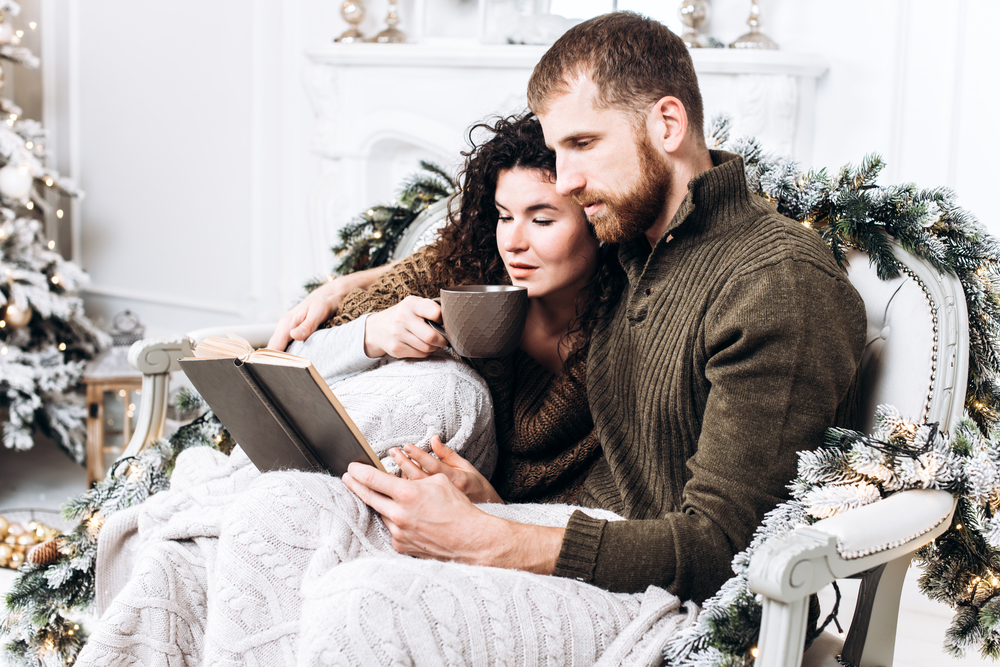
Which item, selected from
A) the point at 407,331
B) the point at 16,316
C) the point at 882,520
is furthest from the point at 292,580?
the point at 16,316

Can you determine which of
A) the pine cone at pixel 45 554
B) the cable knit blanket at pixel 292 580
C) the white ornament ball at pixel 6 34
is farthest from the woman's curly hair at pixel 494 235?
the white ornament ball at pixel 6 34

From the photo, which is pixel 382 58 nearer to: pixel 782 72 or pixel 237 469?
pixel 782 72

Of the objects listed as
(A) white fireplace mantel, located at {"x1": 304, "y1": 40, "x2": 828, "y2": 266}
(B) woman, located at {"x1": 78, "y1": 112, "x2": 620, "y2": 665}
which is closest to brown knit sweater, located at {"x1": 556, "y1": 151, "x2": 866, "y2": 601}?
(B) woman, located at {"x1": 78, "y1": 112, "x2": 620, "y2": 665}

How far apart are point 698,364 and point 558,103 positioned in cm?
40

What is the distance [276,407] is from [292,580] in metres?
0.21

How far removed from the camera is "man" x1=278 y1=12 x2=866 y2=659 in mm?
906

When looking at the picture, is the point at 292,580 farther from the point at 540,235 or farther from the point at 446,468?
the point at 540,235

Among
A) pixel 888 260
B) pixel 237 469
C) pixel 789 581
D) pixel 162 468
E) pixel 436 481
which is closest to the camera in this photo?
pixel 789 581

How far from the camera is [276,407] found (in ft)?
3.34

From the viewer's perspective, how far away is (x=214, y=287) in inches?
140

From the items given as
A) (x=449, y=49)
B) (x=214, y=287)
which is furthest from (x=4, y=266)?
(x=449, y=49)

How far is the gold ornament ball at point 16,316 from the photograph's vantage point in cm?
268

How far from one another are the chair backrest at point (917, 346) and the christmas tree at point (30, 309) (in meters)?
2.60

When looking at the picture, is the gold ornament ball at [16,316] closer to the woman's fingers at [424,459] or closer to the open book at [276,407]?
the open book at [276,407]
